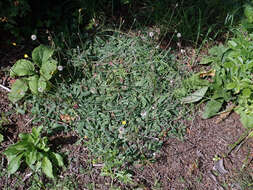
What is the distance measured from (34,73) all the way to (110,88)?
776mm

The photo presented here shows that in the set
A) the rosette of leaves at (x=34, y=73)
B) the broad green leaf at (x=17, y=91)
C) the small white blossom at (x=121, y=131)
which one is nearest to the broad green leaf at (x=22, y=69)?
the rosette of leaves at (x=34, y=73)

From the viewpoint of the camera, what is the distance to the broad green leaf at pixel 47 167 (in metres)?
2.17

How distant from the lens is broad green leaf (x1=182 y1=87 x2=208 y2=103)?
2578mm

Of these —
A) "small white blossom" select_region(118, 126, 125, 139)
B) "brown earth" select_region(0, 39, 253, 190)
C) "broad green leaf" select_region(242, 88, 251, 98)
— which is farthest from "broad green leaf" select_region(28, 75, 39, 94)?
"broad green leaf" select_region(242, 88, 251, 98)

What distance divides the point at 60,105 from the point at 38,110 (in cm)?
21

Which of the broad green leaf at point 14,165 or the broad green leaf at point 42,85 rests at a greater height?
the broad green leaf at point 42,85

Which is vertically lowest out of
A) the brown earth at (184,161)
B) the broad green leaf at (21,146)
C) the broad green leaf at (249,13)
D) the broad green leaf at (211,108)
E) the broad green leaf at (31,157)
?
the brown earth at (184,161)

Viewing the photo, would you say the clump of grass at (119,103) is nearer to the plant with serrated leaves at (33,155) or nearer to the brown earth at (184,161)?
the brown earth at (184,161)

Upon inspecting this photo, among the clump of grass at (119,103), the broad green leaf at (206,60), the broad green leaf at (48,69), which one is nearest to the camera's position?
the clump of grass at (119,103)

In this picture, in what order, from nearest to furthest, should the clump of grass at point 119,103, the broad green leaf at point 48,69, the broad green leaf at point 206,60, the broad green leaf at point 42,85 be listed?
the clump of grass at point 119,103 < the broad green leaf at point 42,85 < the broad green leaf at point 48,69 < the broad green leaf at point 206,60

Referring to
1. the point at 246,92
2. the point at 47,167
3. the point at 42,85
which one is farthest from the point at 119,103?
the point at 246,92

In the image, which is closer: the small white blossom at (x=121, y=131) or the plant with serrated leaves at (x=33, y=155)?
the plant with serrated leaves at (x=33, y=155)

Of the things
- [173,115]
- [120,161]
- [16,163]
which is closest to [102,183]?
[120,161]

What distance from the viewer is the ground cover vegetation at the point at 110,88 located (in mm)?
2264
